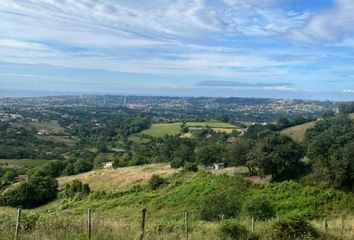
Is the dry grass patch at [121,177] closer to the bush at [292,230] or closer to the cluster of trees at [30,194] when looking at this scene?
the cluster of trees at [30,194]

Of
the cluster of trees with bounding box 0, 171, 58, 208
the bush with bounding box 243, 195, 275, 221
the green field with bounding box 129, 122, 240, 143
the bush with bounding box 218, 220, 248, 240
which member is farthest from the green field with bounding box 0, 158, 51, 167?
the bush with bounding box 218, 220, 248, 240

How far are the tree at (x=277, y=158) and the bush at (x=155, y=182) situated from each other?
9.79m

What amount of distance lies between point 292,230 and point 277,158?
102ft

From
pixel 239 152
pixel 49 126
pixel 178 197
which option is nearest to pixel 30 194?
pixel 178 197

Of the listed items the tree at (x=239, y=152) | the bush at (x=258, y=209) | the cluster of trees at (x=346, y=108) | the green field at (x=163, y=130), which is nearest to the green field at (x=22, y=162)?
the green field at (x=163, y=130)

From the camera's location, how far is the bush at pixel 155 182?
4856 centimetres

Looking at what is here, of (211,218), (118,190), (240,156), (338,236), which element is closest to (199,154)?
(240,156)

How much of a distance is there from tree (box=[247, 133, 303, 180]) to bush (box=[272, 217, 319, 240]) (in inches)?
1196

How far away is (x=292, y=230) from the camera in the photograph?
13383 mm

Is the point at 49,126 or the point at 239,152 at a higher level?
the point at 239,152

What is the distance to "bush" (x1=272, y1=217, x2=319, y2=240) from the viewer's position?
13180 mm

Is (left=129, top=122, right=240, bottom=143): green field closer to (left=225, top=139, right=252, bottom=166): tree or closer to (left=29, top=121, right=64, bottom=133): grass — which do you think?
(left=29, top=121, right=64, bottom=133): grass


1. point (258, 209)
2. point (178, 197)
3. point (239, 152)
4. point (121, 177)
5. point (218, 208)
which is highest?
point (258, 209)

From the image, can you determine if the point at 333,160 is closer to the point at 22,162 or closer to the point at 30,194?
the point at 30,194
